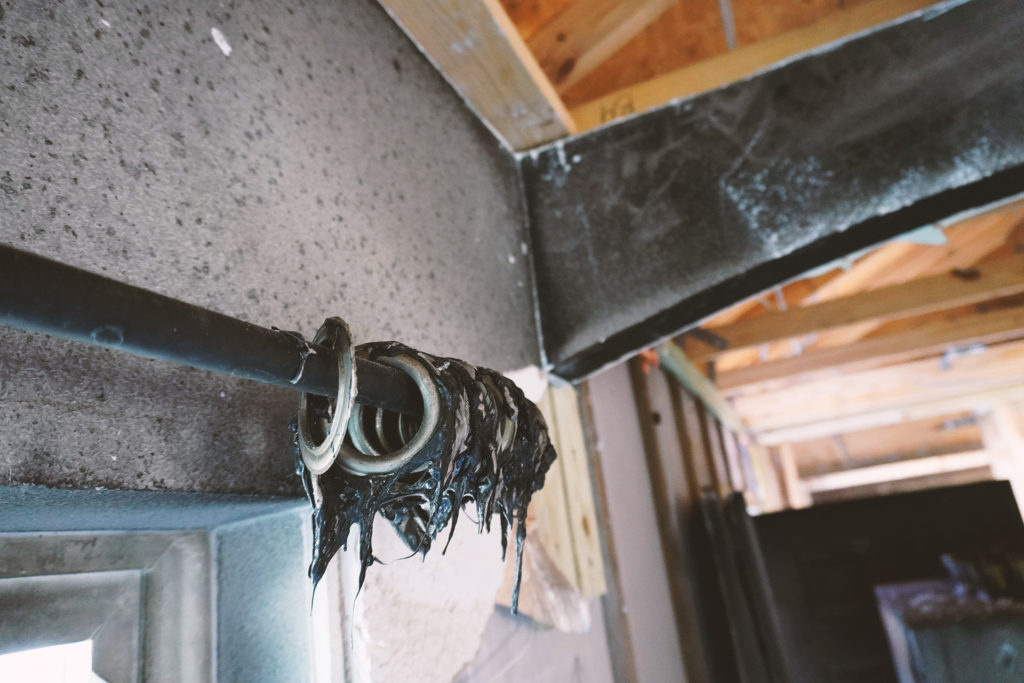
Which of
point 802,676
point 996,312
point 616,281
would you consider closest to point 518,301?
point 616,281

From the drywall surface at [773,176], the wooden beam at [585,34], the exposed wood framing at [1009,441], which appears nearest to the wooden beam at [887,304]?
the wooden beam at [585,34]

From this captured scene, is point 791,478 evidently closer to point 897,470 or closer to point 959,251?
point 897,470

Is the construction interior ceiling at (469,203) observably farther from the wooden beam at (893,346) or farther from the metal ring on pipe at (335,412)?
the wooden beam at (893,346)

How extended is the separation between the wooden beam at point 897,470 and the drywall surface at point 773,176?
21.9ft

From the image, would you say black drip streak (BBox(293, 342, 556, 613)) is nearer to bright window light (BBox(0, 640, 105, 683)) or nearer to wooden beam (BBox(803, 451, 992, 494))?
bright window light (BBox(0, 640, 105, 683))

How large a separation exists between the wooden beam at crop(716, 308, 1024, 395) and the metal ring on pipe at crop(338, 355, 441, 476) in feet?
12.6

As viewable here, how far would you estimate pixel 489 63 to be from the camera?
1.37 metres

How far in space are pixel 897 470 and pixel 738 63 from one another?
6877mm

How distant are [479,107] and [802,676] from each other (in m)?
3.08

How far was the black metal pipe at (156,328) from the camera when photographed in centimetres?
43

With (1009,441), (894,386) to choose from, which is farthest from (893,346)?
(1009,441)

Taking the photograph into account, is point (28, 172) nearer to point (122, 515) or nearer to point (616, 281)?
point (122, 515)

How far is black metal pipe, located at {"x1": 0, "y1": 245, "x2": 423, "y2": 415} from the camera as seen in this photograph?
43 cm

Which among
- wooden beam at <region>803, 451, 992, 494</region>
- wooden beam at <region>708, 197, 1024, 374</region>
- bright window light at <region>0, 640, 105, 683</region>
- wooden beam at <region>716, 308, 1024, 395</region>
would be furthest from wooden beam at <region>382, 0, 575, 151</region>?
wooden beam at <region>803, 451, 992, 494</region>
